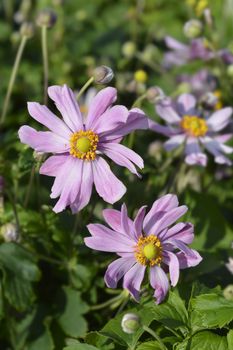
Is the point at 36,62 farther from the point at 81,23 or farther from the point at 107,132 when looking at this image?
the point at 107,132

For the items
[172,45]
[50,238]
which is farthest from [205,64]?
[50,238]

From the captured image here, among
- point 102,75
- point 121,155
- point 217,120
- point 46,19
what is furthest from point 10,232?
point 217,120

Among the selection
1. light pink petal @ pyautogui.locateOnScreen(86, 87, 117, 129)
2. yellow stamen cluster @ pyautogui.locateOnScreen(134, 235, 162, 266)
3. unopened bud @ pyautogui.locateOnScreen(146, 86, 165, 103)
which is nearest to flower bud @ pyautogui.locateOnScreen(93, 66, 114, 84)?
light pink petal @ pyautogui.locateOnScreen(86, 87, 117, 129)

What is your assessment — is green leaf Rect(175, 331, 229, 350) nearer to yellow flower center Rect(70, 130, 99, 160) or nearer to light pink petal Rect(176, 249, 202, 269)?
light pink petal Rect(176, 249, 202, 269)

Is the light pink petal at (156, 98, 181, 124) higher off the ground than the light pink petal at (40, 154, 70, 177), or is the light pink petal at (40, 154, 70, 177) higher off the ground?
the light pink petal at (156, 98, 181, 124)

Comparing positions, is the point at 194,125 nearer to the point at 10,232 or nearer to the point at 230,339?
the point at 10,232

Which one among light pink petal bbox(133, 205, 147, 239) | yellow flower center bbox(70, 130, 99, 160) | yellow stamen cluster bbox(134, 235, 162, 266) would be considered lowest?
yellow stamen cluster bbox(134, 235, 162, 266)
